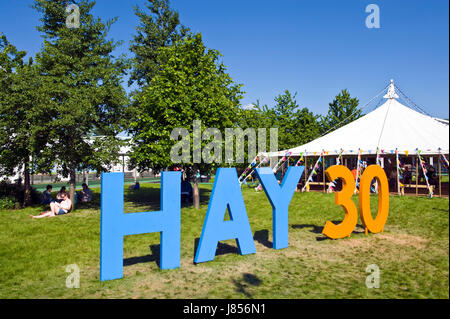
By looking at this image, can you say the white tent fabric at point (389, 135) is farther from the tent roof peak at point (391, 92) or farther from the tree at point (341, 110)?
the tree at point (341, 110)

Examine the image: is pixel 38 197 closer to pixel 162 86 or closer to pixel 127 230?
pixel 162 86

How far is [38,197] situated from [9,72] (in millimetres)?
7381

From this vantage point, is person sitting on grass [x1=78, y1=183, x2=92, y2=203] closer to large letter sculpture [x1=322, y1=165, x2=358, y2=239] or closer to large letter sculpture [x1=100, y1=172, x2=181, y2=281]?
large letter sculpture [x1=100, y1=172, x2=181, y2=281]

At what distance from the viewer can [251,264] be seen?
7387 millimetres

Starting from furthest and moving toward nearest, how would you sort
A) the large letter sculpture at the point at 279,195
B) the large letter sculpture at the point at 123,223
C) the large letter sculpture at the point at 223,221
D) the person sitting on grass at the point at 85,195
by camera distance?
1. the person sitting on grass at the point at 85,195
2. the large letter sculpture at the point at 279,195
3. the large letter sculpture at the point at 223,221
4. the large letter sculpture at the point at 123,223

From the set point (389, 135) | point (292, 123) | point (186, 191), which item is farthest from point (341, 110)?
point (186, 191)

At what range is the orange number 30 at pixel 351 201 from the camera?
29.2 ft

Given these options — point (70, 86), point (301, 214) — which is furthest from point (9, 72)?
point (301, 214)

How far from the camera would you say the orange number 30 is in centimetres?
891

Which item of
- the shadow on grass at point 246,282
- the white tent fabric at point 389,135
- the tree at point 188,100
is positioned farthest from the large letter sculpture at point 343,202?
the white tent fabric at point 389,135

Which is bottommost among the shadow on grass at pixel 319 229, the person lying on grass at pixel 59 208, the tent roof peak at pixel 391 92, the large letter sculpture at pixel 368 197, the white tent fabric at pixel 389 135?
the shadow on grass at pixel 319 229

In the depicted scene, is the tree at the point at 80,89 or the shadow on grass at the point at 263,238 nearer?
the shadow on grass at the point at 263,238

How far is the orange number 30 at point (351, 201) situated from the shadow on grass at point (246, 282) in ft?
10.7
